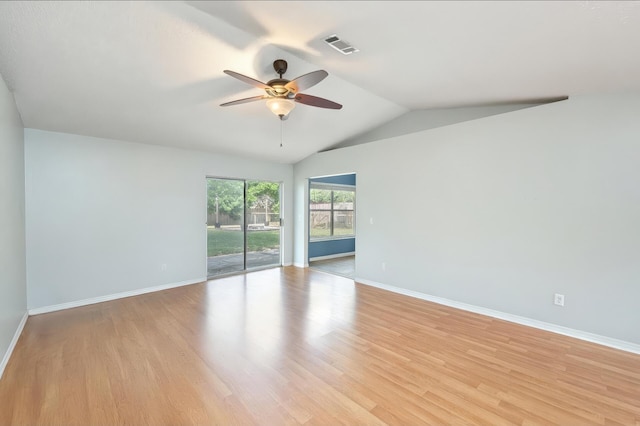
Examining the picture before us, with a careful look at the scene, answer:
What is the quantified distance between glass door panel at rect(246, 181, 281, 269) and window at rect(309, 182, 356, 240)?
1.03m

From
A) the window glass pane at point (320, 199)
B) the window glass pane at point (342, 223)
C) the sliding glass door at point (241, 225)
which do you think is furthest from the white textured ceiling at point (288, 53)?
the window glass pane at point (342, 223)

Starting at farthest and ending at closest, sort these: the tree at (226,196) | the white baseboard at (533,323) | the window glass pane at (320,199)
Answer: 1. the window glass pane at (320,199)
2. the tree at (226,196)
3. the white baseboard at (533,323)

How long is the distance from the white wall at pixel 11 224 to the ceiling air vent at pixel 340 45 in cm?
300

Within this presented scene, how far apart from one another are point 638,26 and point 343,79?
247 centimetres

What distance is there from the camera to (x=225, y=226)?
564 centimetres

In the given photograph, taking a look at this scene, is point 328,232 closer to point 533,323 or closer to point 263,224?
point 263,224

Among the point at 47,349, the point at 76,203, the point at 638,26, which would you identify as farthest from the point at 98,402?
the point at 638,26

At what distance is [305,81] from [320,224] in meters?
5.40

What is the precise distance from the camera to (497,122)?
356 centimetres

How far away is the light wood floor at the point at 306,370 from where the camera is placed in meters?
1.89

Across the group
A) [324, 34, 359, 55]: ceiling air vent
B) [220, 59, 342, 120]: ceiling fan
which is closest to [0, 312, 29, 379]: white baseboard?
[220, 59, 342, 120]: ceiling fan

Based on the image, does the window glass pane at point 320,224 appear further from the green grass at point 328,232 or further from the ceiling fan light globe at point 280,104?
the ceiling fan light globe at point 280,104

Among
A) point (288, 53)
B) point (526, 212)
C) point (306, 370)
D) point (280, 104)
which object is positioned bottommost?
point (306, 370)

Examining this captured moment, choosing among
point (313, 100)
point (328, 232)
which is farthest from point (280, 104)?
point (328, 232)
